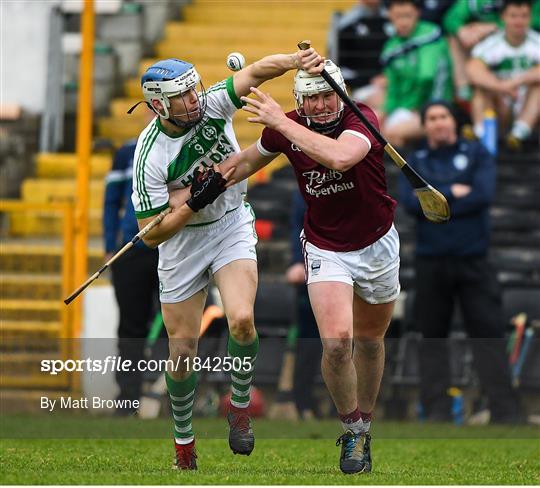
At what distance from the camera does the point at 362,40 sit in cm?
1750

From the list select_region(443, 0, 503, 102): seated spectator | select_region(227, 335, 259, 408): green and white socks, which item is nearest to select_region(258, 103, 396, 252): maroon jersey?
select_region(227, 335, 259, 408): green and white socks

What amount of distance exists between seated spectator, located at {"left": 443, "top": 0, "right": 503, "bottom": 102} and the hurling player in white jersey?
249 inches

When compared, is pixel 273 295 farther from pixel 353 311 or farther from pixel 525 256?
pixel 353 311

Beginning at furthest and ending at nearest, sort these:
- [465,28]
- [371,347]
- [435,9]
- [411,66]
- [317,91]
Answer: [435,9]
[465,28]
[411,66]
[371,347]
[317,91]

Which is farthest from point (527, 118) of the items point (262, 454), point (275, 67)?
point (275, 67)

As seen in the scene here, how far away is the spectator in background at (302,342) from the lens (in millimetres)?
13281

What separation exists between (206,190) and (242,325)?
79 centimetres

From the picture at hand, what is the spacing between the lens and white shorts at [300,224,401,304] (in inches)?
385

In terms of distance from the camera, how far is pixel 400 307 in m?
14.2

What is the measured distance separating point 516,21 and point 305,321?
370 cm

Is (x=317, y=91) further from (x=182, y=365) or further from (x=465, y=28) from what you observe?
(x=465, y=28)

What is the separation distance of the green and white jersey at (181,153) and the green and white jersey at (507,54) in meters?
6.35

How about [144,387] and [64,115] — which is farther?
[64,115]

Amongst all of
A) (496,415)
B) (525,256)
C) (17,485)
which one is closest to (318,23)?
(525,256)
